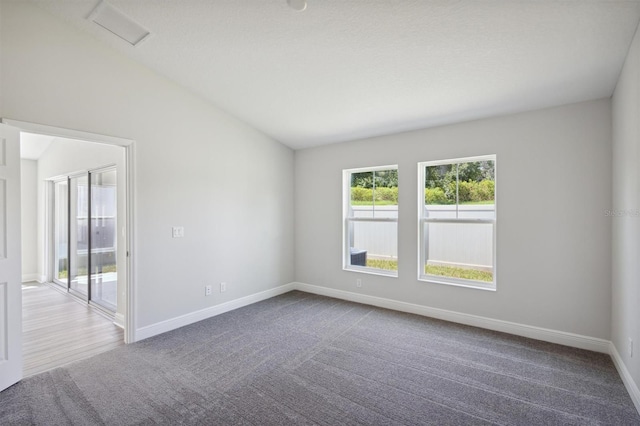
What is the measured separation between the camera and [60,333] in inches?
140

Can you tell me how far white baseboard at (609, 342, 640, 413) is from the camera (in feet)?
7.21

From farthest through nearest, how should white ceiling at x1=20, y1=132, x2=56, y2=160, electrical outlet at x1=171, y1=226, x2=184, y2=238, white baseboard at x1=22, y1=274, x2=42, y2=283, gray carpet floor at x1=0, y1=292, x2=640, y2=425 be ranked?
white baseboard at x1=22, y1=274, x2=42, y2=283 → white ceiling at x1=20, y1=132, x2=56, y2=160 → electrical outlet at x1=171, y1=226, x2=184, y2=238 → gray carpet floor at x1=0, y1=292, x2=640, y2=425

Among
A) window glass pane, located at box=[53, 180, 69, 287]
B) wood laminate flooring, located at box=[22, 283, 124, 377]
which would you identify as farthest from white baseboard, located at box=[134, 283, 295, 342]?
window glass pane, located at box=[53, 180, 69, 287]

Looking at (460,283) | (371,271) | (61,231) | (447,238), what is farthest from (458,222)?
(61,231)

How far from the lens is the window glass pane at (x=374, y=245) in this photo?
4523 millimetres

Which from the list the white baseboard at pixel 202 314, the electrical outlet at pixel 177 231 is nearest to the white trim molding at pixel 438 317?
the white baseboard at pixel 202 314

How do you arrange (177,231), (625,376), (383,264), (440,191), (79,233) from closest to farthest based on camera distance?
1. (625,376)
2. (177,231)
3. (440,191)
4. (383,264)
5. (79,233)

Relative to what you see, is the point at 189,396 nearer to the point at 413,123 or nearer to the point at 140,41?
the point at 140,41

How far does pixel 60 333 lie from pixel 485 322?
16.4 feet

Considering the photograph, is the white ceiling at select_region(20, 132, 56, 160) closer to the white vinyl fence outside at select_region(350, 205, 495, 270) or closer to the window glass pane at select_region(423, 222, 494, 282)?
the white vinyl fence outside at select_region(350, 205, 495, 270)

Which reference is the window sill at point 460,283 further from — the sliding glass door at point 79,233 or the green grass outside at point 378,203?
the sliding glass door at point 79,233

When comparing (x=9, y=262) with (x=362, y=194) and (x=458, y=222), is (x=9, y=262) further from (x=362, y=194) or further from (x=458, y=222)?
(x=458, y=222)

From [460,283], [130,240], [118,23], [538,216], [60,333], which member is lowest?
[60,333]

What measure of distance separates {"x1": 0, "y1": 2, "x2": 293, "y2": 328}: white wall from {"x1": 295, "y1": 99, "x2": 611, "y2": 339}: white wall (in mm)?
2038
